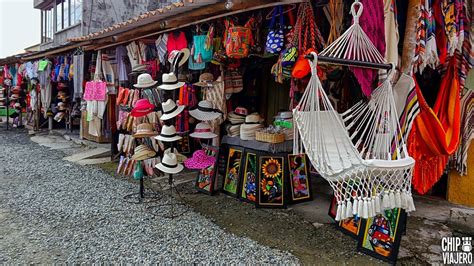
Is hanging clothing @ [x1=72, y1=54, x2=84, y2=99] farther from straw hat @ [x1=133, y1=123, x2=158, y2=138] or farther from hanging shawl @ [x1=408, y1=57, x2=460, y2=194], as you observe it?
hanging shawl @ [x1=408, y1=57, x2=460, y2=194]

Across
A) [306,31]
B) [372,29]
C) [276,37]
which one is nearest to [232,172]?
[276,37]

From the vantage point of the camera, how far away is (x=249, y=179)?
3.74m

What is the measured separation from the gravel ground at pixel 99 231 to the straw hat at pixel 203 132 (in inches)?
33.0

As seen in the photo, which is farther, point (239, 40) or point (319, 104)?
point (239, 40)

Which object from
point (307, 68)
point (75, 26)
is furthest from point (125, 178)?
point (75, 26)

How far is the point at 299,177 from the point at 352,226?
995mm

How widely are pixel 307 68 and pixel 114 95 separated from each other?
4.37 metres

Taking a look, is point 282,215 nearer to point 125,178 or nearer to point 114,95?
point 125,178

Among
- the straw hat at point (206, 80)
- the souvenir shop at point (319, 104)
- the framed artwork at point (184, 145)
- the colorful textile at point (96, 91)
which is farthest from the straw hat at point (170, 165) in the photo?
the colorful textile at point (96, 91)

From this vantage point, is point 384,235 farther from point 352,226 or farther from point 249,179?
point 249,179

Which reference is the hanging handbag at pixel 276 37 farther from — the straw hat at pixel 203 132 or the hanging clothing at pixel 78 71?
the hanging clothing at pixel 78 71

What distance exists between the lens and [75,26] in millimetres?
11000

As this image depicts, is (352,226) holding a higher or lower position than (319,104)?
lower

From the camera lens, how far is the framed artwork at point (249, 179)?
12.1ft
